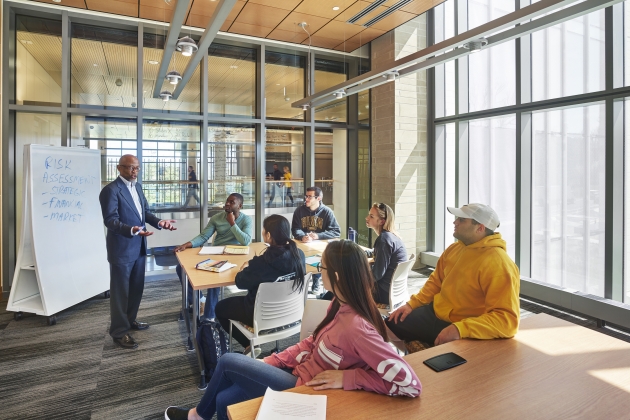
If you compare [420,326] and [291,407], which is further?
[420,326]

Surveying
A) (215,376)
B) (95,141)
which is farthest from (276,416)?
(95,141)

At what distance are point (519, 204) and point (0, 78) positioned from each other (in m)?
6.39

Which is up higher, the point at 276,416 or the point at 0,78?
the point at 0,78

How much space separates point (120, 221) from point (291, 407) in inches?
99.6

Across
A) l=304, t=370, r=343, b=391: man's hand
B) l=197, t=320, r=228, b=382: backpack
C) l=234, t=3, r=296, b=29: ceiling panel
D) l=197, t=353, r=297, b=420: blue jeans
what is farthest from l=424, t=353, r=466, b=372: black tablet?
l=234, t=3, r=296, b=29: ceiling panel

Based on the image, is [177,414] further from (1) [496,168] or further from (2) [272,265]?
(1) [496,168]

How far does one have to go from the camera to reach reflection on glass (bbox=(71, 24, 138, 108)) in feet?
15.7

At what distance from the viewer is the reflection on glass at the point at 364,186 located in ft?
20.7

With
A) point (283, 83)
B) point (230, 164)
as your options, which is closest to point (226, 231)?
point (230, 164)

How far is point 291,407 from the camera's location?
122 cm

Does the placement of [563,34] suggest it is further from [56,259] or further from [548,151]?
[56,259]

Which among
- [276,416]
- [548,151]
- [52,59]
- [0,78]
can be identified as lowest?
[276,416]

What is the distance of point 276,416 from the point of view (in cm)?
118

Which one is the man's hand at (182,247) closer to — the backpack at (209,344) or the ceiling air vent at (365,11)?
the backpack at (209,344)
